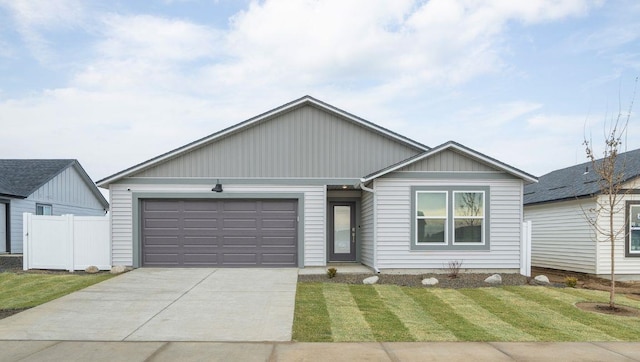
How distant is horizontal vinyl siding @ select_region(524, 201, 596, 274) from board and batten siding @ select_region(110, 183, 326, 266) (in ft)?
27.8

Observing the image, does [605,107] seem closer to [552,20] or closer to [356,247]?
[552,20]

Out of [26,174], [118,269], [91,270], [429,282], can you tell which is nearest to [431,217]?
[429,282]

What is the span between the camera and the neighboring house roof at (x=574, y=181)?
52.4ft

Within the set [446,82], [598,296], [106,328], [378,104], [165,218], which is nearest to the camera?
[106,328]

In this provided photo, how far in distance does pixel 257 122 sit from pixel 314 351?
32.3 ft

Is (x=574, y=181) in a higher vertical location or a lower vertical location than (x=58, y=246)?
higher

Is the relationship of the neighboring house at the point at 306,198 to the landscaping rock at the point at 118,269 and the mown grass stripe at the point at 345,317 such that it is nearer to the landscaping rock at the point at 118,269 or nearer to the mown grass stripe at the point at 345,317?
the landscaping rock at the point at 118,269

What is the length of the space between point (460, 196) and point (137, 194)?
965 cm

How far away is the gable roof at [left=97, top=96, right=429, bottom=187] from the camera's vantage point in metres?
14.9

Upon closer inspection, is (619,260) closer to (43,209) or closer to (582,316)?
(582,316)

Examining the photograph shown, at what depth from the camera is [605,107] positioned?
449 inches

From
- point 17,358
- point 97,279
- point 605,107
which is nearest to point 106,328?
point 17,358

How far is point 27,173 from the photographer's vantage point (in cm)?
2420

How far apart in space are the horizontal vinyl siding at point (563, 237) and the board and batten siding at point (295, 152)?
6.18m
